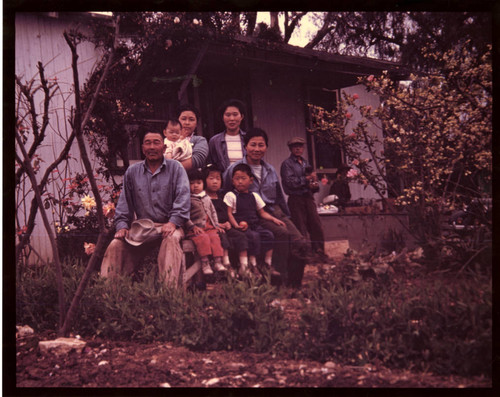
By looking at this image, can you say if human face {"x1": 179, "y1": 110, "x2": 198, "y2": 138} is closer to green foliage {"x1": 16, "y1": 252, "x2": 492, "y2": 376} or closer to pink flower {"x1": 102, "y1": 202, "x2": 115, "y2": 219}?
pink flower {"x1": 102, "y1": 202, "x2": 115, "y2": 219}

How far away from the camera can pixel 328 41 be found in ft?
17.4

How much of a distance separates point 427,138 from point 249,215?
1.90 meters

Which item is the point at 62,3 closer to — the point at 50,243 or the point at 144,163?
the point at 144,163

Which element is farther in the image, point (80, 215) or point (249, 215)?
point (80, 215)

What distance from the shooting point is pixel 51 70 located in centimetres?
532

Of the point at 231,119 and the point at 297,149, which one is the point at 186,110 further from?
the point at 297,149

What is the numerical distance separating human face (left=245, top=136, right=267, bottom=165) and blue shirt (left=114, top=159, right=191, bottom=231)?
0.69m

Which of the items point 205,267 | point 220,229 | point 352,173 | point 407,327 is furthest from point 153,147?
point 407,327

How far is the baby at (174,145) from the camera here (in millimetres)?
5238

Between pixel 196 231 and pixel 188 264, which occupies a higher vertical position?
pixel 196 231

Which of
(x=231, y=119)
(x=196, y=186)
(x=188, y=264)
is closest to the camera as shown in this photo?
(x=188, y=264)
